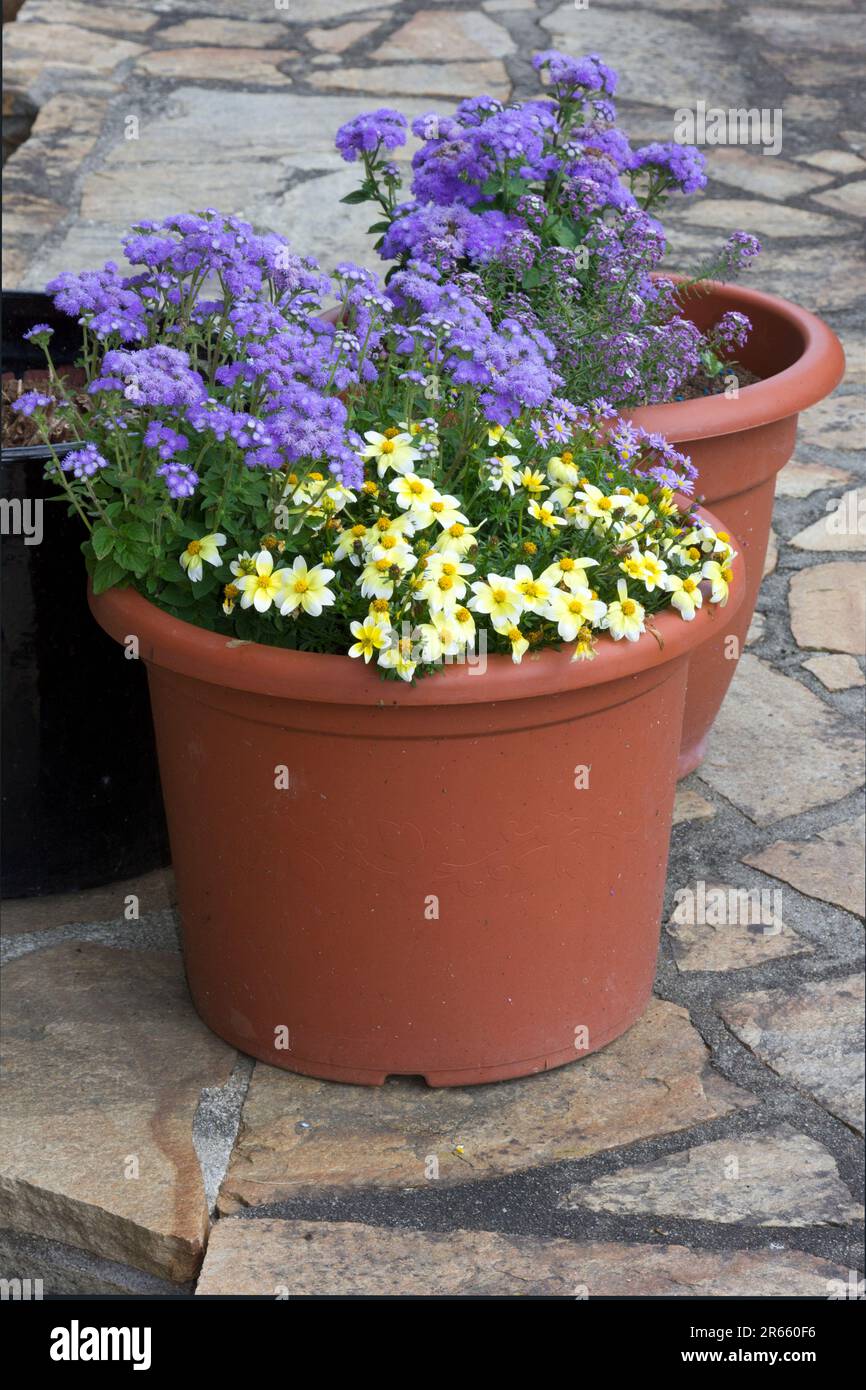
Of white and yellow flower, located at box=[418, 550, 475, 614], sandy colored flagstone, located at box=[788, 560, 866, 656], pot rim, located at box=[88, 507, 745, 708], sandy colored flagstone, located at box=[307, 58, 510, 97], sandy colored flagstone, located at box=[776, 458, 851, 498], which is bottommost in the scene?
sandy colored flagstone, located at box=[788, 560, 866, 656]

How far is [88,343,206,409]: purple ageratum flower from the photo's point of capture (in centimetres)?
181

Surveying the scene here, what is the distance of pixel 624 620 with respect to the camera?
184 cm

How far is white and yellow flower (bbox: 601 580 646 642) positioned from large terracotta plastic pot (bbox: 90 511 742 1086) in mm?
16

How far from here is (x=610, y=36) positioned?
650 centimetres

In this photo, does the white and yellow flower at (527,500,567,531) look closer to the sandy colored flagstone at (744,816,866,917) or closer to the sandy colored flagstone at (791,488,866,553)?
the sandy colored flagstone at (744,816,866,917)

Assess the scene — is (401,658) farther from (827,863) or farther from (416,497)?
(827,863)

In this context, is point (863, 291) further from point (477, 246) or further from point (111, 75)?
point (111, 75)

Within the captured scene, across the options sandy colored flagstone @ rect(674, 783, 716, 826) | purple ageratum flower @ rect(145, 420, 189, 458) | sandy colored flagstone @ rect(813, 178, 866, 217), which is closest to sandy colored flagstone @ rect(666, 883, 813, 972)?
sandy colored flagstone @ rect(674, 783, 716, 826)

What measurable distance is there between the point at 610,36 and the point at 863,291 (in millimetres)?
2519

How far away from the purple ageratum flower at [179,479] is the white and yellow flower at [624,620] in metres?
0.49

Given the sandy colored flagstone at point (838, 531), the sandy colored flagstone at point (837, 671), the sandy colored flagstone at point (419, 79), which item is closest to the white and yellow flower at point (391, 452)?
the sandy colored flagstone at point (837, 671)

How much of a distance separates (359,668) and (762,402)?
934 millimetres

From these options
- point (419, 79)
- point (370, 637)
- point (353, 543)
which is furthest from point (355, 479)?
point (419, 79)

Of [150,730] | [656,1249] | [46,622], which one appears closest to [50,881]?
[150,730]
